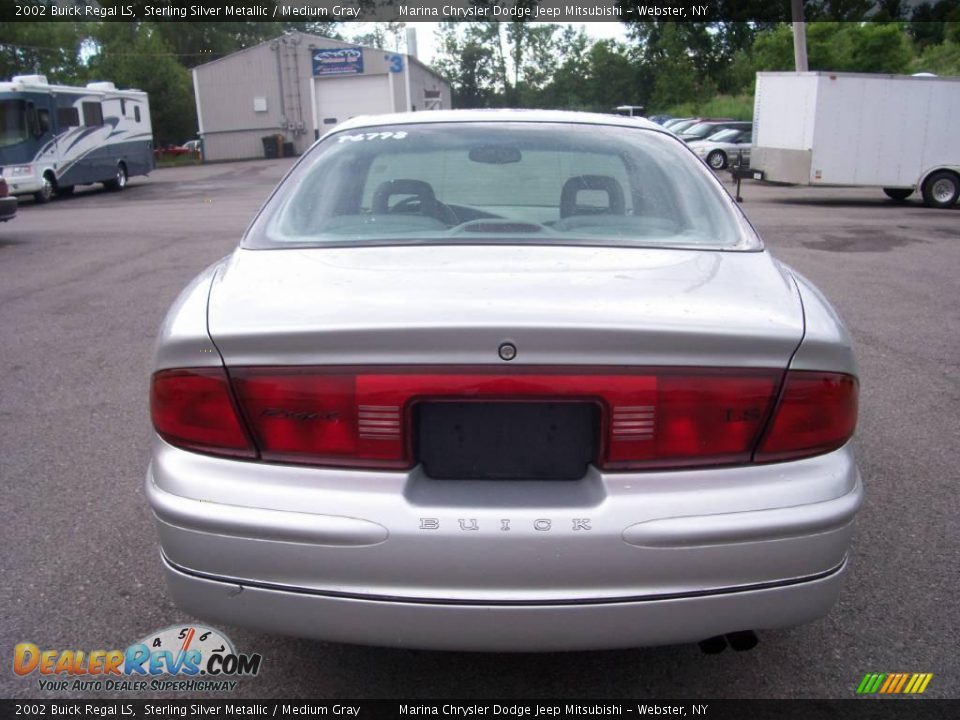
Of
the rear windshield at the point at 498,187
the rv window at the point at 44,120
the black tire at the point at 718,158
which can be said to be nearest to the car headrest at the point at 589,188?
the rear windshield at the point at 498,187

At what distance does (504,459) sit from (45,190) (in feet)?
71.9

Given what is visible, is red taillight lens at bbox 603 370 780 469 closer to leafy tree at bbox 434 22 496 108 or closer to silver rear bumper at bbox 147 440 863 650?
silver rear bumper at bbox 147 440 863 650

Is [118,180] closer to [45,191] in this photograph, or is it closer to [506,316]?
[45,191]

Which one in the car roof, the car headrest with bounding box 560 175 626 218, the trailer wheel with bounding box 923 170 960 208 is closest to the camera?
the car headrest with bounding box 560 175 626 218

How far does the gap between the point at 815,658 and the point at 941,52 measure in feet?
148

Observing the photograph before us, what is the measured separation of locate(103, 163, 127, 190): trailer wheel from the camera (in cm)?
2460

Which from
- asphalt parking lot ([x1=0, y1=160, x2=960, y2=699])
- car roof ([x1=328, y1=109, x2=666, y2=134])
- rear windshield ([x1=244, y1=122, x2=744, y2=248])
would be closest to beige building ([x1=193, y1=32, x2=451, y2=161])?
asphalt parking lot ([x1=0, y1=160, x2=960, y2=699])

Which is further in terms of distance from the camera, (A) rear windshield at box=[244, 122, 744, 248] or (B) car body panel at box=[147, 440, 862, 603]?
(A) rear windshield at box=[244, 122, 744, 248]

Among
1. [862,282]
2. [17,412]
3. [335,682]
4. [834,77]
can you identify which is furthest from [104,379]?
[834,77]

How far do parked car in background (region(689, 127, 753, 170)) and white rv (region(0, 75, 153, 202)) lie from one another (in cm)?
1656

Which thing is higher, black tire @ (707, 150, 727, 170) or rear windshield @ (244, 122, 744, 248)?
rear windshield @ (244, 122, 744, 248)

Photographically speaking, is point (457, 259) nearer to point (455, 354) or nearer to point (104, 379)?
point (455, 354)

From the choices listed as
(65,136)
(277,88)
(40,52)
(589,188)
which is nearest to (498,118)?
(589,188)

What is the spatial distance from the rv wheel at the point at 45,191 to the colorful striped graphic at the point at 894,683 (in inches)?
866
